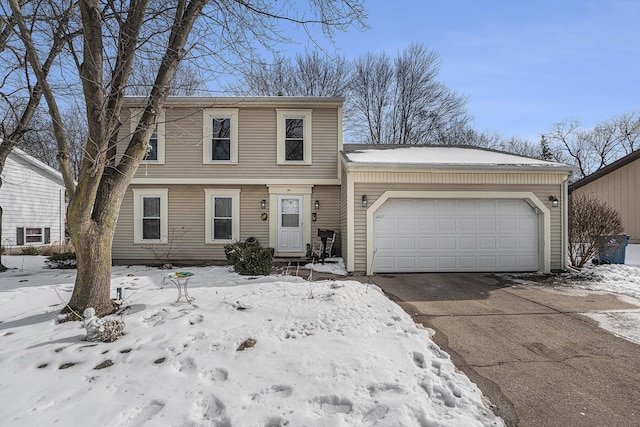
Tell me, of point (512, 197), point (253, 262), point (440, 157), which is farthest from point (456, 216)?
point (253, 262)

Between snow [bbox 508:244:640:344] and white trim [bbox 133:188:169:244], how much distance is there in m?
10.3

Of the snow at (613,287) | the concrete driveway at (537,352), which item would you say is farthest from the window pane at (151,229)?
the snow at (613,287)

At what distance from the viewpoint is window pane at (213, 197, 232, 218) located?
10852 millimetres

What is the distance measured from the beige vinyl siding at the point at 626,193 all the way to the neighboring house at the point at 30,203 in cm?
2427

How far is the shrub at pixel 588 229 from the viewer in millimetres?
9047

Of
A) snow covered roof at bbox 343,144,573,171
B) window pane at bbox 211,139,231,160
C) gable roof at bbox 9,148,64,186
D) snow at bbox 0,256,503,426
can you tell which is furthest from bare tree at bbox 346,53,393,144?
snow at bbox 0,256,503,426

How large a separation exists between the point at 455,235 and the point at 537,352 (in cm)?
501

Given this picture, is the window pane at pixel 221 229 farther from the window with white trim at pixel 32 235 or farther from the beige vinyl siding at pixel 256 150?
the window with white trim at pixel 32 235

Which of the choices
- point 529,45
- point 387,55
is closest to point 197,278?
point 529,45

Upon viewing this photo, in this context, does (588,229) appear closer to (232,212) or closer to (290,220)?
(290,220)

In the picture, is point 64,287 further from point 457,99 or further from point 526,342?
point 457,99

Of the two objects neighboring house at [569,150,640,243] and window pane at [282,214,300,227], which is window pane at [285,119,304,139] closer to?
window pane at [282,214,300,227]

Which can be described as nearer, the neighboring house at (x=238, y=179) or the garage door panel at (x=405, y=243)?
the garage door panel at (x=405, y=243)

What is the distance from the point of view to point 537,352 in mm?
3824
